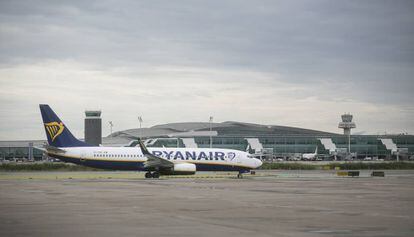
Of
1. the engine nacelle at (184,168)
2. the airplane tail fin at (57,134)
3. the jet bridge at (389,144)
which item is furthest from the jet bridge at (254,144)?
the airplane tail fin at (57,134)

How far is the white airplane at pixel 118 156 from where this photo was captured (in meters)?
61.9

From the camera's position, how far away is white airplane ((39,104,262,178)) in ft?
203

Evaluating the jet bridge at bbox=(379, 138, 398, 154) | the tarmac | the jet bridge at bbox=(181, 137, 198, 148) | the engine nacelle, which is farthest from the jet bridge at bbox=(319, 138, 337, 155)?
the tarmac

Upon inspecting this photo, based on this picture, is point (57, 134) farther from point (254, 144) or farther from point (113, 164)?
point (254, 144)

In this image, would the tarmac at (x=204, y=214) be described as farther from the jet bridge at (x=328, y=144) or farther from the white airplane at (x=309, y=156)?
the jet bridge at (x=328, y=144)

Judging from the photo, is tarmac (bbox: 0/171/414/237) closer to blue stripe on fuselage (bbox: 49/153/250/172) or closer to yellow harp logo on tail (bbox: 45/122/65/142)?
blue stripe on fuselage (bbox: 49/153/250/172)

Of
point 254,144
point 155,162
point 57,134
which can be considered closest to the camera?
point 155,162

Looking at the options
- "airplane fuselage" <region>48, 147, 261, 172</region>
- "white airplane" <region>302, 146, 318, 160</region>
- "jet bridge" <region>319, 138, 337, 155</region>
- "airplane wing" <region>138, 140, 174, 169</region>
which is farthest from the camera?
"jet bridge" <region>319, 138, 337, 155</region>

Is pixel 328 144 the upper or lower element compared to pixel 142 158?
upper

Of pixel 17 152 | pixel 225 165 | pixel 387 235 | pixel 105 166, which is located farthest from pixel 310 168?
pixel 17 152

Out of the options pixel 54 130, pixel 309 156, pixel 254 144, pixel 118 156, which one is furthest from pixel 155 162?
pixel 254 144

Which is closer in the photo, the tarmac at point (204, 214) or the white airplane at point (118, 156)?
the tarmac at point (204, 214)

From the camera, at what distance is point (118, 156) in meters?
62.8

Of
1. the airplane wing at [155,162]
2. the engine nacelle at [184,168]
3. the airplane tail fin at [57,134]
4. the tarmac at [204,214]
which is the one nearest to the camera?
the tarmac at [204,214]
